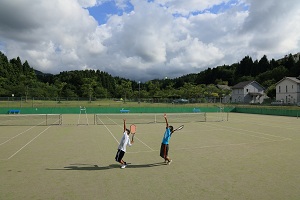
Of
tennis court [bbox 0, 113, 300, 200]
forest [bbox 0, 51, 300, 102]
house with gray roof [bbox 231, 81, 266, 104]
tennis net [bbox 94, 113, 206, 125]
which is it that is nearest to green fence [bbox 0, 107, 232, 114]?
tennis net [bbox 94, 113, 206, 125]

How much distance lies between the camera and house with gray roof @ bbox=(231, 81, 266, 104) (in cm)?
8638

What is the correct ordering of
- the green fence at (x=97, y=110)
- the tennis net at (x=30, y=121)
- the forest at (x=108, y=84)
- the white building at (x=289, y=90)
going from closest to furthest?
the tennis net at (x=30, y=121) < the green fence at (x=97, y=110) < the white building at (x=289, y=90) < the forest at (x=108, y=84)

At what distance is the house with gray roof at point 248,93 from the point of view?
283 feet

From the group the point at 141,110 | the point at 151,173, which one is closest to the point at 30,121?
the point at 141,110

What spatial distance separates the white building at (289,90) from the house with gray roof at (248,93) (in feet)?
40.2

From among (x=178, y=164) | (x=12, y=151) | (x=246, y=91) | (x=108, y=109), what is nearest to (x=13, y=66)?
(x=108, y=109)

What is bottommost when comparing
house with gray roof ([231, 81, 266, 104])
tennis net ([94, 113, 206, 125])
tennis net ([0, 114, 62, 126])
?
tennis net ([0, 114, 62, 126])

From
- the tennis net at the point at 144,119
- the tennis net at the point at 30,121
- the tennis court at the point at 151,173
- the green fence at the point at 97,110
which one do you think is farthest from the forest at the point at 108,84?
the tennis court at the point at 151,173

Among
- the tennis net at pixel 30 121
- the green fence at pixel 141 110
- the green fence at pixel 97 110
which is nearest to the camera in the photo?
the tennis net at pixel 30 121

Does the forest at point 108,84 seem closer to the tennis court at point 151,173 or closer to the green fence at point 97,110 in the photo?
the green fence at point 97,110

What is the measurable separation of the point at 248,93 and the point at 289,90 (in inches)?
656

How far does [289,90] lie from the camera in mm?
70875

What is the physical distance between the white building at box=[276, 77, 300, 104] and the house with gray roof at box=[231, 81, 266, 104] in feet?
40.2

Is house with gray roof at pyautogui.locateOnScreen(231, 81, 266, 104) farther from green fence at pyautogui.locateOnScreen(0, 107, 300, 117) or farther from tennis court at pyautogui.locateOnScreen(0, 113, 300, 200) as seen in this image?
tennis court at pyautogui.locateOnScreen(0, 113, 300, 200)
